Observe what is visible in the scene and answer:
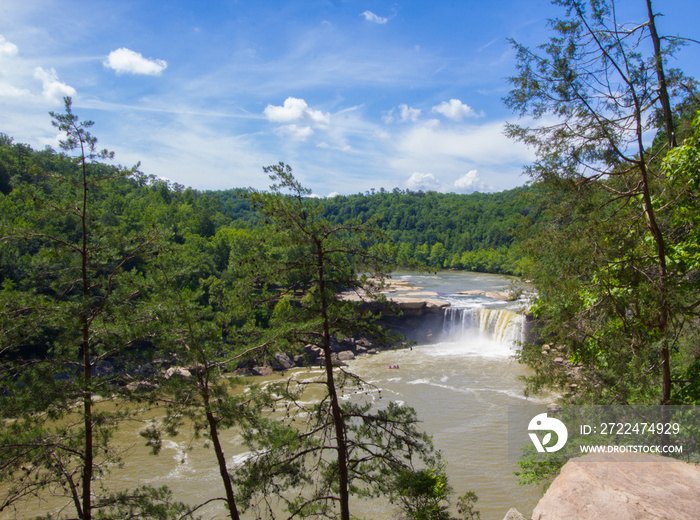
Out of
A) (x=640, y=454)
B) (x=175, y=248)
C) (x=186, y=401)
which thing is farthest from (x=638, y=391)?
(x=175, y=248)

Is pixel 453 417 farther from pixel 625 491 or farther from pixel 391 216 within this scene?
pixel 391 216

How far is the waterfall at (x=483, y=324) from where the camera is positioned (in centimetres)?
2469

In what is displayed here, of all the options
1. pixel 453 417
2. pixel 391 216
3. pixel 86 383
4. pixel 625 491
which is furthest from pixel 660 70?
pixel 391 216

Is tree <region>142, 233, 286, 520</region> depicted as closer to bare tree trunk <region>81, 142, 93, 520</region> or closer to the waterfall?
bare tree trunk <region>81, 142, 93, 520</region>

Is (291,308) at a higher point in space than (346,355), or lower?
higher

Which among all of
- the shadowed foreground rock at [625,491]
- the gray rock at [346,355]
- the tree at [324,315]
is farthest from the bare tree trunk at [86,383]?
the gray rock at [346,355]

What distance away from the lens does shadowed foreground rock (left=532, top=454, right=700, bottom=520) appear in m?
4.19

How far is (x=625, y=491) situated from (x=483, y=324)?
23022mm

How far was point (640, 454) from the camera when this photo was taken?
18.0 feet

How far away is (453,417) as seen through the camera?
15.8 metres

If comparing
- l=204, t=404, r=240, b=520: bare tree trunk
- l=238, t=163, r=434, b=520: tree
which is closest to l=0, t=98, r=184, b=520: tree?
l=204, t=404, r=240, b=520: bare tree trunk

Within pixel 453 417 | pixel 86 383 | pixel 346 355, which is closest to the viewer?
pixel 86 383

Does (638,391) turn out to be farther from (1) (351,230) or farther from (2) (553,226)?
(1) (351,230)

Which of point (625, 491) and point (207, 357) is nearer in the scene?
point (625, 491)
